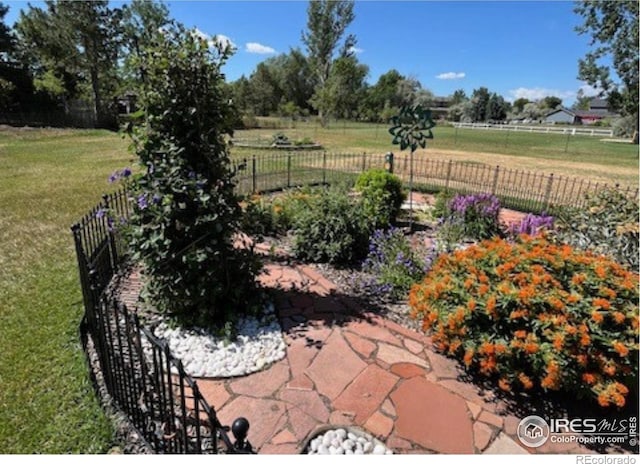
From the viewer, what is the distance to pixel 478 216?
588 cm

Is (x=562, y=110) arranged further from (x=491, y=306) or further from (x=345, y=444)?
(x=345, y=444)

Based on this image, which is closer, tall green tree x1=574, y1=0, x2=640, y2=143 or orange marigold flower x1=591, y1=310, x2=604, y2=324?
orange marigold flower x1=591, y1=310, x2=604, y2=324

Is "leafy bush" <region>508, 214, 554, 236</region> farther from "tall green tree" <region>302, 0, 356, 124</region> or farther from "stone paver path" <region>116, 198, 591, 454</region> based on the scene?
"tall green tree" <region>302, 0, 356, 124</region>

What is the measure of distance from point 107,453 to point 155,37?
2837 mm

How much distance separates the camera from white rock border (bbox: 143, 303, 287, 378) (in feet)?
9.35

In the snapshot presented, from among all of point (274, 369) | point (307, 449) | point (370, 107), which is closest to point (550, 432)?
point (307, 449)

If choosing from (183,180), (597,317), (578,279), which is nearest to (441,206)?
(578,279)

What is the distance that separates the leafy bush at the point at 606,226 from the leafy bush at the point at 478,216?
96cm

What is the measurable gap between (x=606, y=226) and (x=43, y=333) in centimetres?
590

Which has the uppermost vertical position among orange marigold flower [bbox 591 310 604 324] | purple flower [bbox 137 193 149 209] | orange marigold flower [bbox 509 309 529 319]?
purple flower [bbox 137 193 149 209]

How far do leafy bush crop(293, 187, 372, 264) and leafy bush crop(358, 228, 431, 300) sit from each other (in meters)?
0.22

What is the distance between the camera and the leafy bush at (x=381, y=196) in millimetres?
5988

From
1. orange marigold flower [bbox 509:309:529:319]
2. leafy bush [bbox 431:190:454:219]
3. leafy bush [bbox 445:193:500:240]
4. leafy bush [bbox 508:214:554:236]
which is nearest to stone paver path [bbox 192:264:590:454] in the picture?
orange marigold flower [bbox 509:309:529:319]

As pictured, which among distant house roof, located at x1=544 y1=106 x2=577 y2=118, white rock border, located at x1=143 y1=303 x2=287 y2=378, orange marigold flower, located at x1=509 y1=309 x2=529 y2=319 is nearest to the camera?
orange marigold flower, located at x1=509 y1=309 x2=529 y2=319
